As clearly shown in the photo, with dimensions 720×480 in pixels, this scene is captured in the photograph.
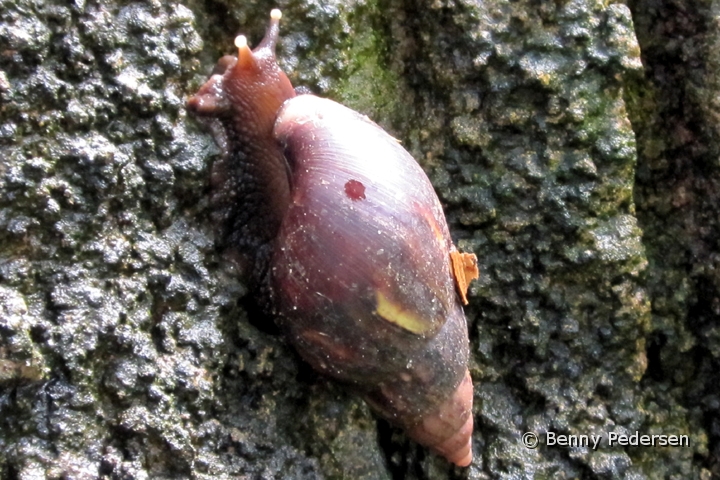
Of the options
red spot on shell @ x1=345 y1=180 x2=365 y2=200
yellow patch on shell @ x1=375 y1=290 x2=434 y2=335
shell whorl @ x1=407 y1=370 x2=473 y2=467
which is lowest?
shell whorl @ x1=407 y1=370 x2=473 y2=467

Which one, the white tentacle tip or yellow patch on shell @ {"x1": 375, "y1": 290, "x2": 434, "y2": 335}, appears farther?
the white tentacle tip

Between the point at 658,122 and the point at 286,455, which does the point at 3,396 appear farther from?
the point at 658,122

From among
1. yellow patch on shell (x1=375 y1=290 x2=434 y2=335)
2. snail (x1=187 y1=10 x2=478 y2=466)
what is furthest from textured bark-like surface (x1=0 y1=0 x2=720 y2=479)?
yellow patch on shell (x1=375 y1=290 x2=434 y2=335)

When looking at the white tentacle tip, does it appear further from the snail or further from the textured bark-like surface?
the textured bark-like surface

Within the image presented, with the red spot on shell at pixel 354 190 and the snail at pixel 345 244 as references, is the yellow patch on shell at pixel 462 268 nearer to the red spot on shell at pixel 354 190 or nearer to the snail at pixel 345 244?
the snail at pixel 345 244

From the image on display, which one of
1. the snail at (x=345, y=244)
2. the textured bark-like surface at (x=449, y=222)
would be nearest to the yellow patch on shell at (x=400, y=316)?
the snail at (x=345, y=244)

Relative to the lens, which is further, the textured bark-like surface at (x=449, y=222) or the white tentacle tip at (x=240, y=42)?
the white tentacle tip at (x=240, y=42)
